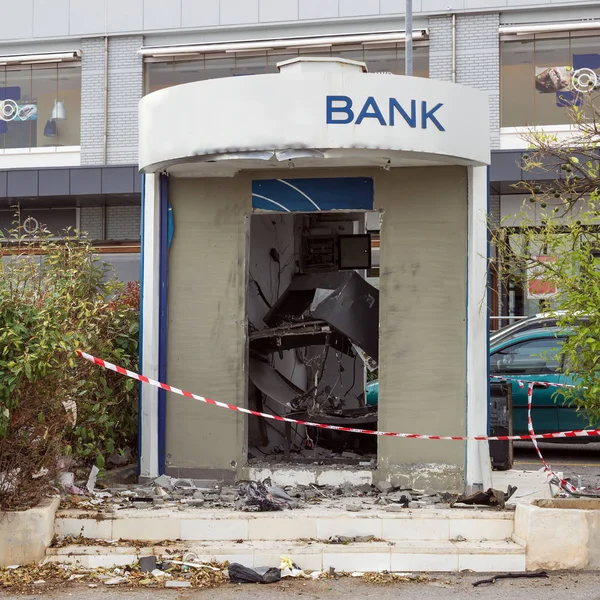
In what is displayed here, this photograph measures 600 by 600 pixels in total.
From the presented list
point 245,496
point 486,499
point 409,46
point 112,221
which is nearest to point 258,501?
point 245,496

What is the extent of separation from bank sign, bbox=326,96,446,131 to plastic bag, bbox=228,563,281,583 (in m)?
3.77

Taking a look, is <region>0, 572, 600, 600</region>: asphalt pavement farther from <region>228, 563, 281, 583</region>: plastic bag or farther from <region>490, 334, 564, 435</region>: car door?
<region>490, 334, 564, 435</region>: car door

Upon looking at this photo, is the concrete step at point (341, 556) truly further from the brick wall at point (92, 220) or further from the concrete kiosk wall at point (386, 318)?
the brick wall at point (92, 220)

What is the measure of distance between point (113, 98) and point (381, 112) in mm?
18324

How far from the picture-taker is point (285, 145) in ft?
29.0

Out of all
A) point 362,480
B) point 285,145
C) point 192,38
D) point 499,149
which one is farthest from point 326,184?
point 192,38

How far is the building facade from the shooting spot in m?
23.6

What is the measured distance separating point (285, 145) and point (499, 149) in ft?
50.5

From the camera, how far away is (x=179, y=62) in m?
25.6

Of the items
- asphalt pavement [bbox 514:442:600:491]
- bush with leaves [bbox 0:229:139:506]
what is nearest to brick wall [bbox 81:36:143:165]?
asphalt pavement [bbox 514:442:600:491]

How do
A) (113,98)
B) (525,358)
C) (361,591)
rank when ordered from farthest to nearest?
1. (113,98)
2. (525,358)
3. (361,591)

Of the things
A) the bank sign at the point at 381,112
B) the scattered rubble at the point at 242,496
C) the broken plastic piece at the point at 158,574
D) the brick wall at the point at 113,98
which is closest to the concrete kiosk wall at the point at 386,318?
the scattered rubble at the point at 242,496

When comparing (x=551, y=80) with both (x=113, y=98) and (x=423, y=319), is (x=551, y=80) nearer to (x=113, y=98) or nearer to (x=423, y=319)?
(x=113, y=98)

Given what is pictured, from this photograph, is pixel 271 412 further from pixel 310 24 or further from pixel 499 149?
pixel 310 24
